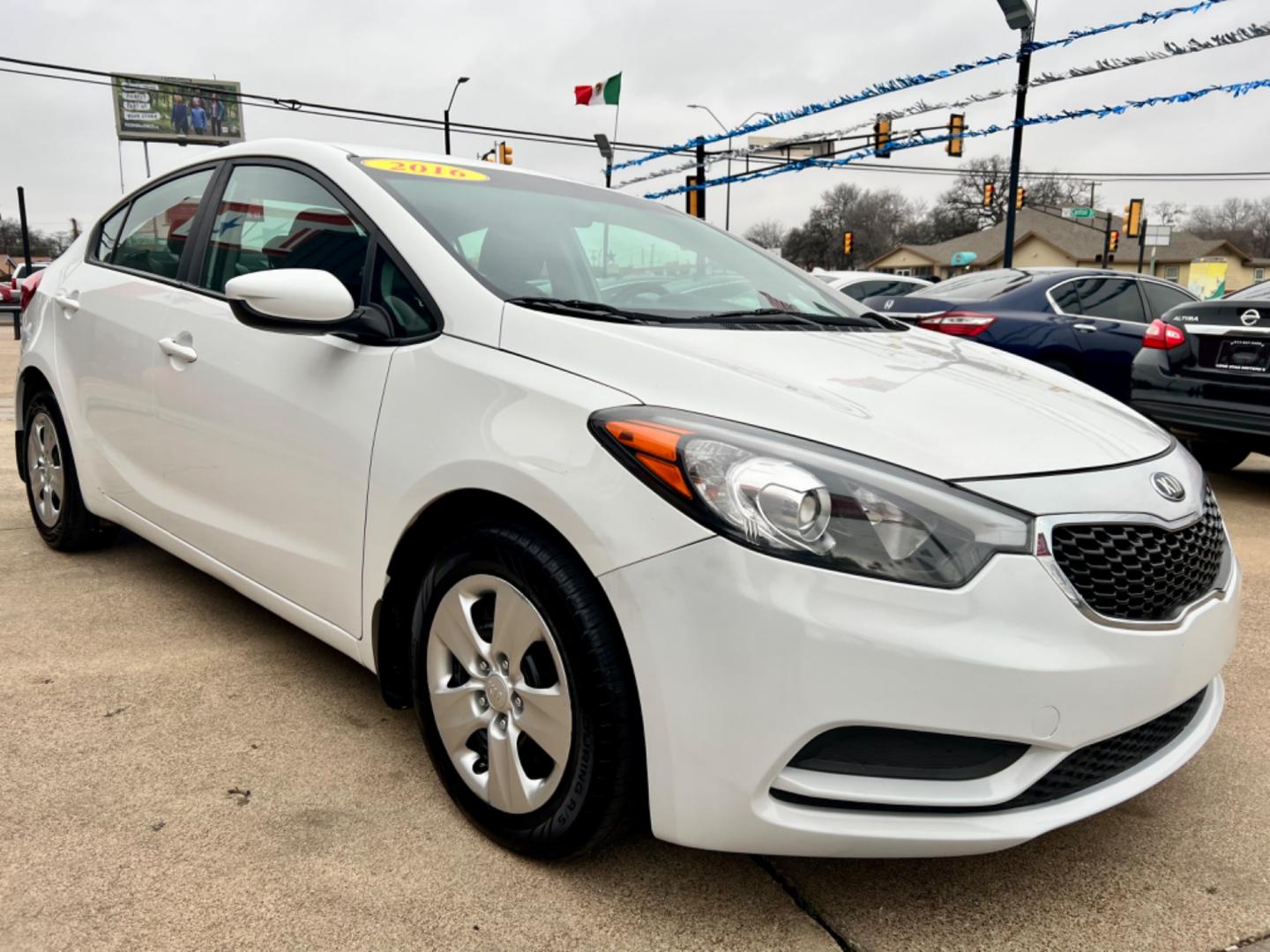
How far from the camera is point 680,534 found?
1633 mm

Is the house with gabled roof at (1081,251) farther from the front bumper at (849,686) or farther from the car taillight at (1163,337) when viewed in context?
the front bumper at (849,686)

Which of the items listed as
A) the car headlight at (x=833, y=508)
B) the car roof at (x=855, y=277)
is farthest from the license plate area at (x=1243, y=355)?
the car roof at (x=855, y=277)

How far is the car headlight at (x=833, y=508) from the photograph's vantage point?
1.59 m

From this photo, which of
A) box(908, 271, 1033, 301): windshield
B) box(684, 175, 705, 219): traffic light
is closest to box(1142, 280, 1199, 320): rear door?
box(908, 271, 1033, 301): windshield

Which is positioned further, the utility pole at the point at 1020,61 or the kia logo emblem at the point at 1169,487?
the utility pole at the point at 1020,61

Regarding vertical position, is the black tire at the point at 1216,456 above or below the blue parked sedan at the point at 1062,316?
below

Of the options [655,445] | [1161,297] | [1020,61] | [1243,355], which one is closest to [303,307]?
[655,445]

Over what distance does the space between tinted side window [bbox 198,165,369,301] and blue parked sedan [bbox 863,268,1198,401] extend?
4.89 metres

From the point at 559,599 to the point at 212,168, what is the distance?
2.22 metres

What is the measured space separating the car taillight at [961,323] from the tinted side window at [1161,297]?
4.66 feet

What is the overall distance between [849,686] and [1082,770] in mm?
524

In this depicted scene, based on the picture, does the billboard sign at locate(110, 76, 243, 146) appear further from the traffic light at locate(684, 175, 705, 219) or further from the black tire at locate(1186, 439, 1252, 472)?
the black tire at locate(1186, 439, 1252, 472)

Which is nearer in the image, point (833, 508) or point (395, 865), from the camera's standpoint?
point (833, 508)

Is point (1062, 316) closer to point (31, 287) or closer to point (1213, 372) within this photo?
point (1213, 372)
